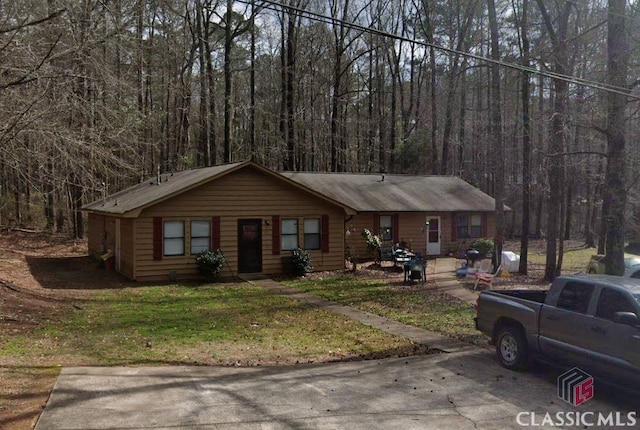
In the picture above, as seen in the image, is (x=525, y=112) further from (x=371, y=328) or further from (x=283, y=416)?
(x=283, y=416)

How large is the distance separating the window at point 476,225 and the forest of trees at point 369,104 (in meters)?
1.98

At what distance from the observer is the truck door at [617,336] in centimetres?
643

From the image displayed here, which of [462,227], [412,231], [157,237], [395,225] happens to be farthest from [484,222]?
[157,237]

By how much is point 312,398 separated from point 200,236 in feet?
42.6

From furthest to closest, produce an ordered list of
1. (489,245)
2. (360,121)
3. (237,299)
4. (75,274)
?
(360,121)
(489,245)
(75,274)
(237,299)

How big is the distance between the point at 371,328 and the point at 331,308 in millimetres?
2574

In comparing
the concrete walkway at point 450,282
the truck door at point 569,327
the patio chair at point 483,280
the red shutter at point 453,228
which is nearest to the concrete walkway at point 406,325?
the concrete walkway at point 450,282

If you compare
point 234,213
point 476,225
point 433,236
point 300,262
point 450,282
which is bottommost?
point 450,282

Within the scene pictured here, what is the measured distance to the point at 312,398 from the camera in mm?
7070

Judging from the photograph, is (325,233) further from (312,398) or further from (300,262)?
(312,398)

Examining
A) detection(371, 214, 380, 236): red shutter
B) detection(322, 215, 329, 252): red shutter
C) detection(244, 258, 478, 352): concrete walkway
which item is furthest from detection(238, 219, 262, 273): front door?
detection(371, 214, 380, 236): red shutter

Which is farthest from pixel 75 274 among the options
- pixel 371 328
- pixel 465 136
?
pixel 465 136

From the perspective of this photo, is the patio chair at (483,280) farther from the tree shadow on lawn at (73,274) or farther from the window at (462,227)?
the tree shadow on lawn at (73,274)

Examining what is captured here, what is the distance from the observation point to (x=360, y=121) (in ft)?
141
